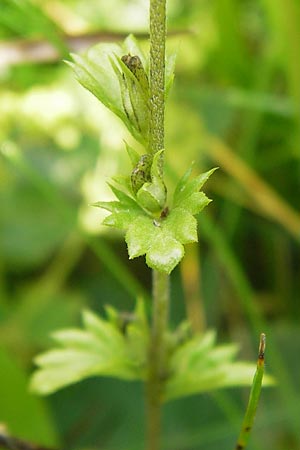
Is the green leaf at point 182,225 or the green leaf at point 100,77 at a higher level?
the green leaf at point 100,77

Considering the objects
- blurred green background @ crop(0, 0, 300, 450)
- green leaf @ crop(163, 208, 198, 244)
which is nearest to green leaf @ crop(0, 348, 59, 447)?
blurred green background @ crop(0, 0, 300, 450)

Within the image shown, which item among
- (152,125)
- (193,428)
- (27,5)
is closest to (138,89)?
(152,125)

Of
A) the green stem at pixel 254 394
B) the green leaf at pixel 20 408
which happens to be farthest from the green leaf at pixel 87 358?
the green leaf at pixel 20 408

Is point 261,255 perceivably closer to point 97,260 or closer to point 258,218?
point 258,218

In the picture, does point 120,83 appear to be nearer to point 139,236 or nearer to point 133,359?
point 139,236

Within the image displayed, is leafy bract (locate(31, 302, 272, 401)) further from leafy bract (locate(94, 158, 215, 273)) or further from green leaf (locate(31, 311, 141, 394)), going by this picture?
leafy bract (locate(94, 158, 215, 273))

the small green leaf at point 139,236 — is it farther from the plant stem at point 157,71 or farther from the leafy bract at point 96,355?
the leafy bract at point 96,355

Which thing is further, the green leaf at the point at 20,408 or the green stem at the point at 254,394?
the green leaf at the point at 20,408
